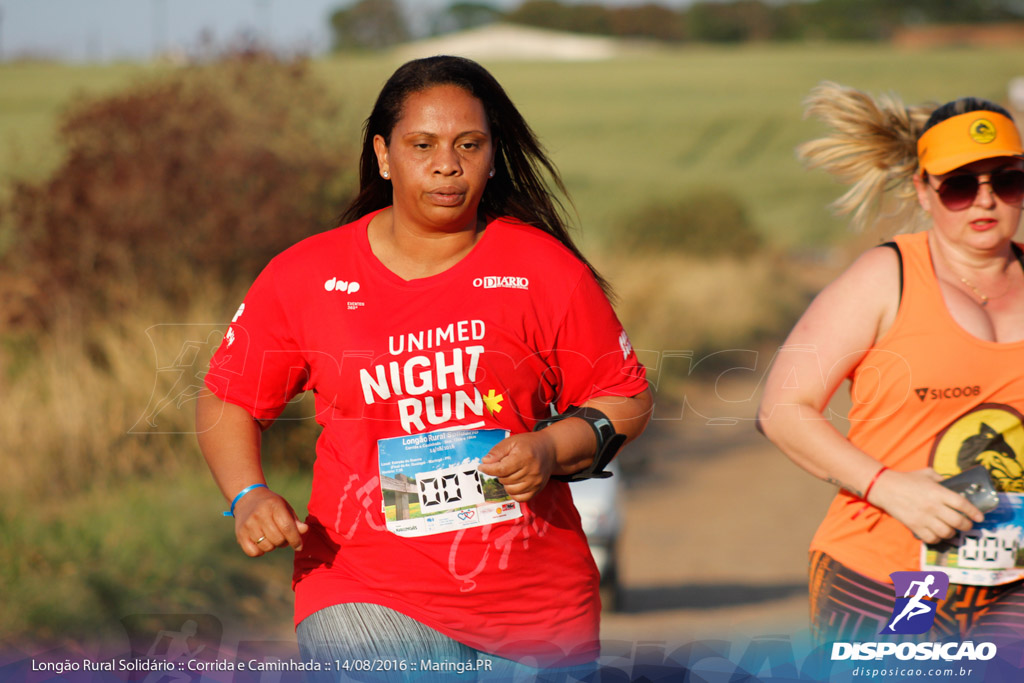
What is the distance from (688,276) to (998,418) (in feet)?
57.0

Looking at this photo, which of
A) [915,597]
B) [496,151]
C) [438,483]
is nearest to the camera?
[438,483]

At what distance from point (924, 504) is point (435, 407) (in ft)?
4.03

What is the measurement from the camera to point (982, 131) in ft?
9.84

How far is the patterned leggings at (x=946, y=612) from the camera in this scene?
9.26 feet

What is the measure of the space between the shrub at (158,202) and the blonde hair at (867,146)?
7.14m

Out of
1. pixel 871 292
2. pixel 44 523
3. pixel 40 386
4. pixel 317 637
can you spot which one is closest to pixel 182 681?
pixel 317 637

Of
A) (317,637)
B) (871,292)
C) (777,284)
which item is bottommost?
(777,284)

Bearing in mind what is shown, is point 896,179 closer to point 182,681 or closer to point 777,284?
point 182,681

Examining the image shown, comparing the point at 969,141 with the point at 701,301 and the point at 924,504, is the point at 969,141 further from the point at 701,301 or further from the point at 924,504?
the point at 701,301

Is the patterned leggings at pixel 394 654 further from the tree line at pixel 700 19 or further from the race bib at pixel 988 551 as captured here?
the tree line at pixel 700 19

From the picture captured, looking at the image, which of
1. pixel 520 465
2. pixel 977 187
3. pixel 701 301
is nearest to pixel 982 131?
pixel 977 187

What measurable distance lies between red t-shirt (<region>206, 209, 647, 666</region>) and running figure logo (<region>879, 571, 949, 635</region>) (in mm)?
784

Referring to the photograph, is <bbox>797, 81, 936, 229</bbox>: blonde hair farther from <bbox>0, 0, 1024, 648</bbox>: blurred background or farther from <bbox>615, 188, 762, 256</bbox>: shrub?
<bbox>615, 188, 762, 256</bbox>: shrub

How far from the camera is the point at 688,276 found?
20.1m
